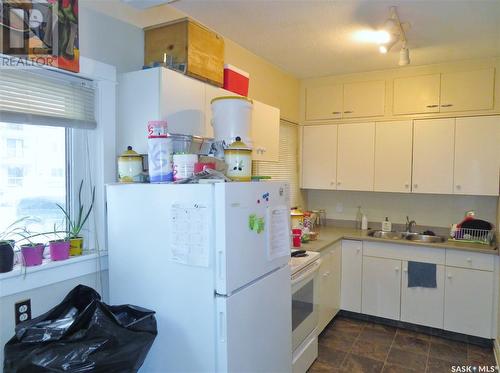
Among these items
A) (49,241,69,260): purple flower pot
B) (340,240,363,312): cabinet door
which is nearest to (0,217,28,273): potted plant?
(49,241,69,260): purple flower pot

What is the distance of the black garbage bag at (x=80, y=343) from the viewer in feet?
4.17

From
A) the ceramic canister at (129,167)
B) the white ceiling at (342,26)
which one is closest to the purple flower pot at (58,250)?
the ceramic canister at (129,167)

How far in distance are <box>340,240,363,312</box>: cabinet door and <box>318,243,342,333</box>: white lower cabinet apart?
0.26 feet

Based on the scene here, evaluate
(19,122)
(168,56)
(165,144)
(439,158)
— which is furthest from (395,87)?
(19,122)

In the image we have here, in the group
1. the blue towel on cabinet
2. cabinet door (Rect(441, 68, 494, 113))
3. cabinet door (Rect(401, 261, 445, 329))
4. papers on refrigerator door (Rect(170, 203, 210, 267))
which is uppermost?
Answer: cabinet door (Rect(441, 68, 494, 113))

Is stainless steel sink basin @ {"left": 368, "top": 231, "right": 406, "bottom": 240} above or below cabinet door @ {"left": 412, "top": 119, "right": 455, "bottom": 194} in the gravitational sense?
below

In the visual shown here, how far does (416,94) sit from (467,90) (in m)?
0.44

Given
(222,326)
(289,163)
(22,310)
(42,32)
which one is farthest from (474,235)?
(42,32)

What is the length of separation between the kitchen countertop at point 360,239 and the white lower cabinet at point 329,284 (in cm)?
8

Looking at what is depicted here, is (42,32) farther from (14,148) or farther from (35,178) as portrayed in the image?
(35,178)

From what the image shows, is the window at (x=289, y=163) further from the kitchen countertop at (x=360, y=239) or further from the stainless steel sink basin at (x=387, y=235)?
the stainless steel sink basin at (x=387, y=235)

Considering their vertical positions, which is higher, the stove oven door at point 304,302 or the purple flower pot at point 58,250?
the purple flower pot at point 58,250

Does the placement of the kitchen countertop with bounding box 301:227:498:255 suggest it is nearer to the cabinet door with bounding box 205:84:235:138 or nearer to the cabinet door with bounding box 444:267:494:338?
the cabinet door with bounding box 444:267:494:338

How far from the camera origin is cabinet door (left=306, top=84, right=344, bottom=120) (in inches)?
154
